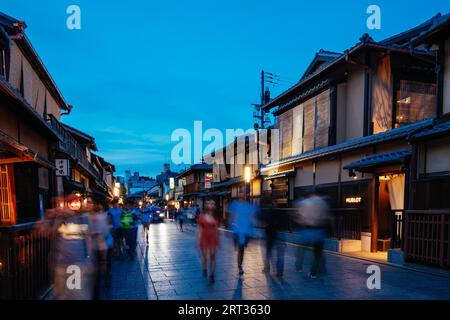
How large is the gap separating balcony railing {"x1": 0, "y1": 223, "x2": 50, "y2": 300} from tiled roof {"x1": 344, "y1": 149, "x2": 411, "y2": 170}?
954 centimetres

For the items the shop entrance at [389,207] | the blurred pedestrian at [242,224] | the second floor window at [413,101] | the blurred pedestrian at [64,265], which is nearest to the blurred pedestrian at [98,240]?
the blurred pedestrian at [64,265]

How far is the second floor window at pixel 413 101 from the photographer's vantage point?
11.8 metres

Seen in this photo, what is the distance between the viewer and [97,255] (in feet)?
18.2

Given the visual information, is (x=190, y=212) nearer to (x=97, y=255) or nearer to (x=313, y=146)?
(x=313, y=146)

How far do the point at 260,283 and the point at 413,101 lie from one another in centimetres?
1015

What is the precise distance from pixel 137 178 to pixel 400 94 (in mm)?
106605

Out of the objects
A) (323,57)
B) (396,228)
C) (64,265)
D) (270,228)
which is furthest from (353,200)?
(64,265)

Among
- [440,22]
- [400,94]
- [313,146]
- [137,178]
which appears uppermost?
[440,22]

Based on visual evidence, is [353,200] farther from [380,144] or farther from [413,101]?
[413,101]

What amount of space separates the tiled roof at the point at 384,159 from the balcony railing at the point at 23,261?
954 cm

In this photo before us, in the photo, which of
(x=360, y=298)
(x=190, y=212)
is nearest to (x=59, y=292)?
(x=360, y=298)

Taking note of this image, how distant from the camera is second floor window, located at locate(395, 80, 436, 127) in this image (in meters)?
11.8

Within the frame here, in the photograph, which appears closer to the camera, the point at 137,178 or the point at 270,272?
the point at 270,272

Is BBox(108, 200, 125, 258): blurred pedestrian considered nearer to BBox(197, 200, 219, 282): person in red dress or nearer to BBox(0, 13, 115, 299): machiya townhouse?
BBox(0, 13, 115, 299): machiya townhouse
